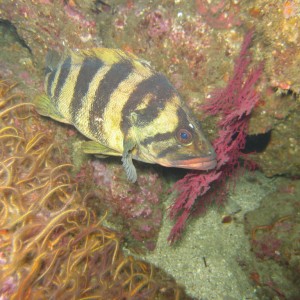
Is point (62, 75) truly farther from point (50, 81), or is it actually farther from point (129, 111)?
point (129, 111)

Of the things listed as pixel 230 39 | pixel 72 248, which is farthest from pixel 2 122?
pixel 230 39

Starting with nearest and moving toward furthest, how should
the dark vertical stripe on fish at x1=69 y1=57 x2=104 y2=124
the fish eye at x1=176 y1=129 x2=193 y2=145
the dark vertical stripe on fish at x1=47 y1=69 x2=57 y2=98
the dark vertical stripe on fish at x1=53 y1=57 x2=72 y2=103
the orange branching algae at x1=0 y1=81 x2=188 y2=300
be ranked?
the orange branching algae at x1=0 y1=81 x2=188 y2=300 < the fish eye at x1=176 y1=129 x2=193 y2=145 < the dark vertical stripe on fish at x1=69 y1=57 x2=104 y2=124 < the dark vertical stripe on fish at x1=53 y1=57 x2=72 y2=103 < the dark vertical stripe on fish at x1=47 y1=69 x2=57 y2=98

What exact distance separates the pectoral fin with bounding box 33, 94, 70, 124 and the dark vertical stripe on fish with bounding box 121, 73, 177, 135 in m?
1.19

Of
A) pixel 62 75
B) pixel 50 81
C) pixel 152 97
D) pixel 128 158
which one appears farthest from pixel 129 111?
pixel 50 81

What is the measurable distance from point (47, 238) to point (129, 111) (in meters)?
1.70

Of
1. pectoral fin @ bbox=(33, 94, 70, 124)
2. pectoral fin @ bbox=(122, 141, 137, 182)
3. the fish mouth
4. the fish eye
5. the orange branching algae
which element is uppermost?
the fish eye

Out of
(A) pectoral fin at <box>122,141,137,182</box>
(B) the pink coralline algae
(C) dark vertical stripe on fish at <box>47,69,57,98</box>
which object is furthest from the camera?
(B) the pink coralline algae

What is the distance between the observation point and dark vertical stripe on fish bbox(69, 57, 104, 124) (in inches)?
128

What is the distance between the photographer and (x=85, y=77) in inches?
129

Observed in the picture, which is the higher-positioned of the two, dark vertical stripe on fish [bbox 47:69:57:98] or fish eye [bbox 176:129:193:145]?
fish eye [bbox 176:129:193:145]

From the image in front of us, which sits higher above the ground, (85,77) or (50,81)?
(85,77)

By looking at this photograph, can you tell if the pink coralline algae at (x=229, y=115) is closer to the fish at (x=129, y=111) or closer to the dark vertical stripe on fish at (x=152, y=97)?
the fish at (x=129, y=111)

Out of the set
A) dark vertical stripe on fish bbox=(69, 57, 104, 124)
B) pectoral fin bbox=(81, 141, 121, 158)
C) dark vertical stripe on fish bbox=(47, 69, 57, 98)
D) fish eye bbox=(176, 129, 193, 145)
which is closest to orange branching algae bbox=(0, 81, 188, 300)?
pectoral fin bbox=(81, 141, 121, 158)

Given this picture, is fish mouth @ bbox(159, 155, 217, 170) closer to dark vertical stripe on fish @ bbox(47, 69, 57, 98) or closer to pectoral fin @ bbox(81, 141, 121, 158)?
pectoral fin @ bbox(81, 141, 121, 158)
